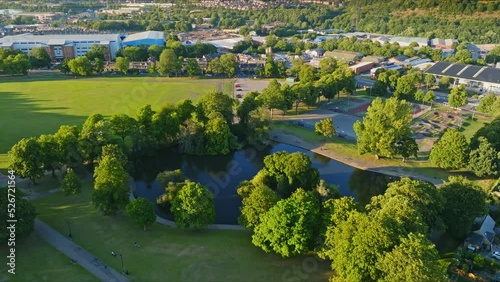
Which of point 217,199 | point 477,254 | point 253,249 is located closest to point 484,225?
point 477,254

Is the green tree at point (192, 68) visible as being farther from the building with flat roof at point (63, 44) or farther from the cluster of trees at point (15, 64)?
the cluster of trees at point (15, 64)

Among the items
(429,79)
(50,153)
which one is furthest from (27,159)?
(429,79)

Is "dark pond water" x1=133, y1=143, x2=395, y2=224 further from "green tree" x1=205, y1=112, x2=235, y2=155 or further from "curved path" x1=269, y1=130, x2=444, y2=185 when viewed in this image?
"green tree" x1=205, y1=112, x2=235, y2=155

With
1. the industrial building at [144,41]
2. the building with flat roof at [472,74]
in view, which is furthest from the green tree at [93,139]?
the industrial building at [144,41]

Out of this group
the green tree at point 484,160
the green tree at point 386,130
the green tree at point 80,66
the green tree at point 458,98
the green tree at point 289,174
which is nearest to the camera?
the green tree at point 289,174

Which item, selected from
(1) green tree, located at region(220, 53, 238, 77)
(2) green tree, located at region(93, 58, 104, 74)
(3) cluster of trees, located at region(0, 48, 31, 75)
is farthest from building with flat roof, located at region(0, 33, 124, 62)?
(1) green tree, located at region(220, 53, 238, 77)

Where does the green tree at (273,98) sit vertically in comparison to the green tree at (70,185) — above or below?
above
